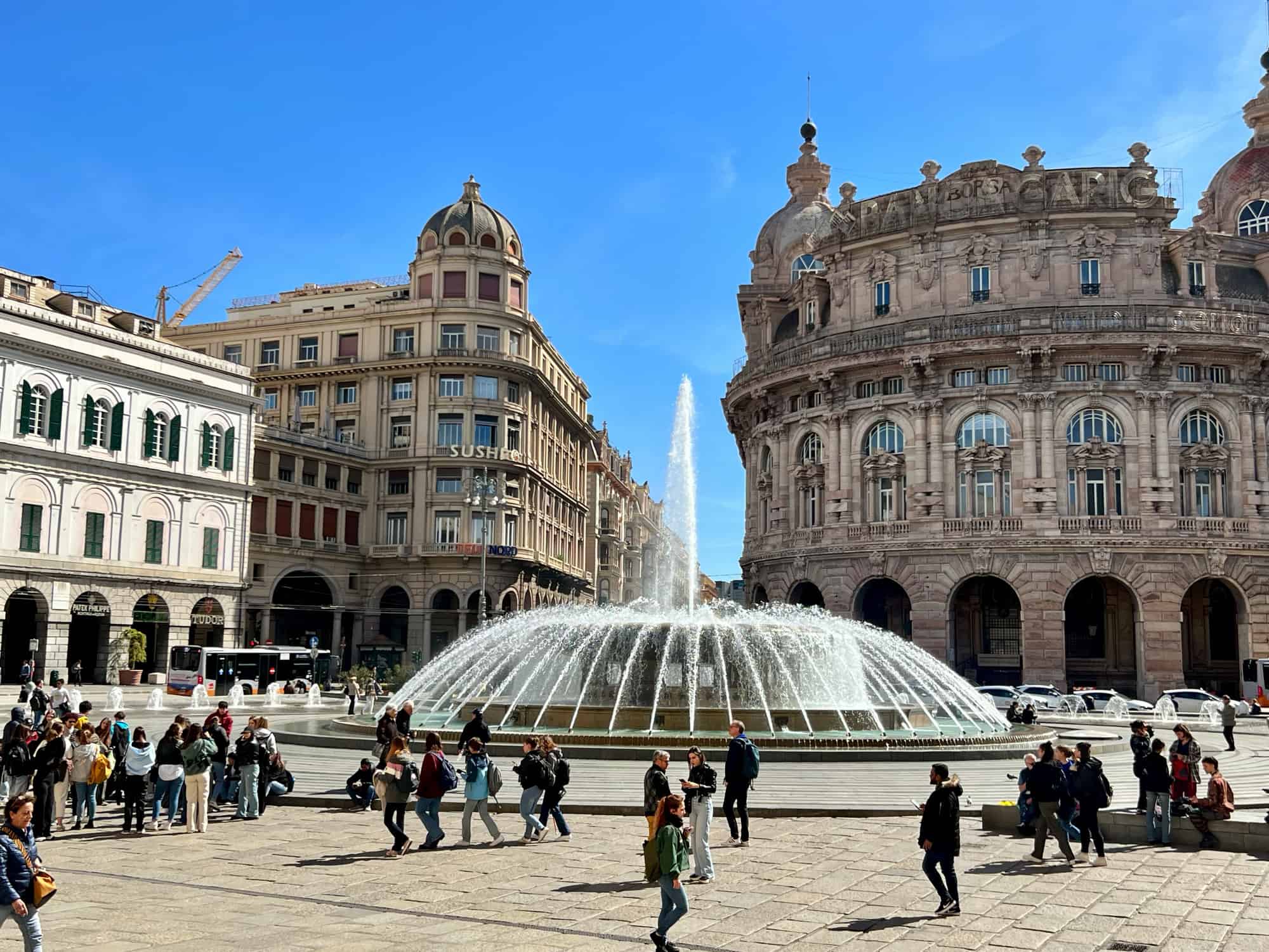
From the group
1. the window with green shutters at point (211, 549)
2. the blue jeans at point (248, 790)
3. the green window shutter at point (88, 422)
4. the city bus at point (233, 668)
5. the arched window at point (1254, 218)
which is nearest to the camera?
the blue jeans at point (248, 790)

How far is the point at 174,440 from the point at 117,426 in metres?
3.17

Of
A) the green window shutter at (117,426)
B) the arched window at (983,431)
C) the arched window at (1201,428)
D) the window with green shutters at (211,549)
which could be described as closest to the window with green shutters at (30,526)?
the green window shutter at (117,426)

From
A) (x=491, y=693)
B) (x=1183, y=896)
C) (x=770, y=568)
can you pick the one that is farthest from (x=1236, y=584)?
(x=1183, y=896)

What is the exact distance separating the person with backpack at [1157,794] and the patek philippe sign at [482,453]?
5355cm

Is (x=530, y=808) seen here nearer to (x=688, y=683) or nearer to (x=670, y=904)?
(x=670, y=904)

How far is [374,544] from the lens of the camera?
66938 mm

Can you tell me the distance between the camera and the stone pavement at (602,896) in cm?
999

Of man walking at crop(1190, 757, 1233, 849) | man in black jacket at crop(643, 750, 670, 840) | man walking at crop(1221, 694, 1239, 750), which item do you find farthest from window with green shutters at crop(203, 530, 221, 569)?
man walking at crop(1190, 757, 1233, 849)

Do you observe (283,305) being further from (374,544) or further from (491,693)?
(491,693)

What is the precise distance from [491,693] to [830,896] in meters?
16.2

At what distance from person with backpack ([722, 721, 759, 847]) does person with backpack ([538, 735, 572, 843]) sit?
1.97m

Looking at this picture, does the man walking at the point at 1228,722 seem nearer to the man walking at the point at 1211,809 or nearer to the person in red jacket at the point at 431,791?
the man walking at the point at 1211,809

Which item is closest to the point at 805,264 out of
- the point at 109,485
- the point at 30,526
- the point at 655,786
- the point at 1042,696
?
the point at 1042,696

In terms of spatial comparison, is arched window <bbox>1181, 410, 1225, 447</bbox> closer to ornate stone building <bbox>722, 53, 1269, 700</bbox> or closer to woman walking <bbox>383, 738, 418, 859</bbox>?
ornate stone building <bbox>722, 53, 1269, 700</bbox>
